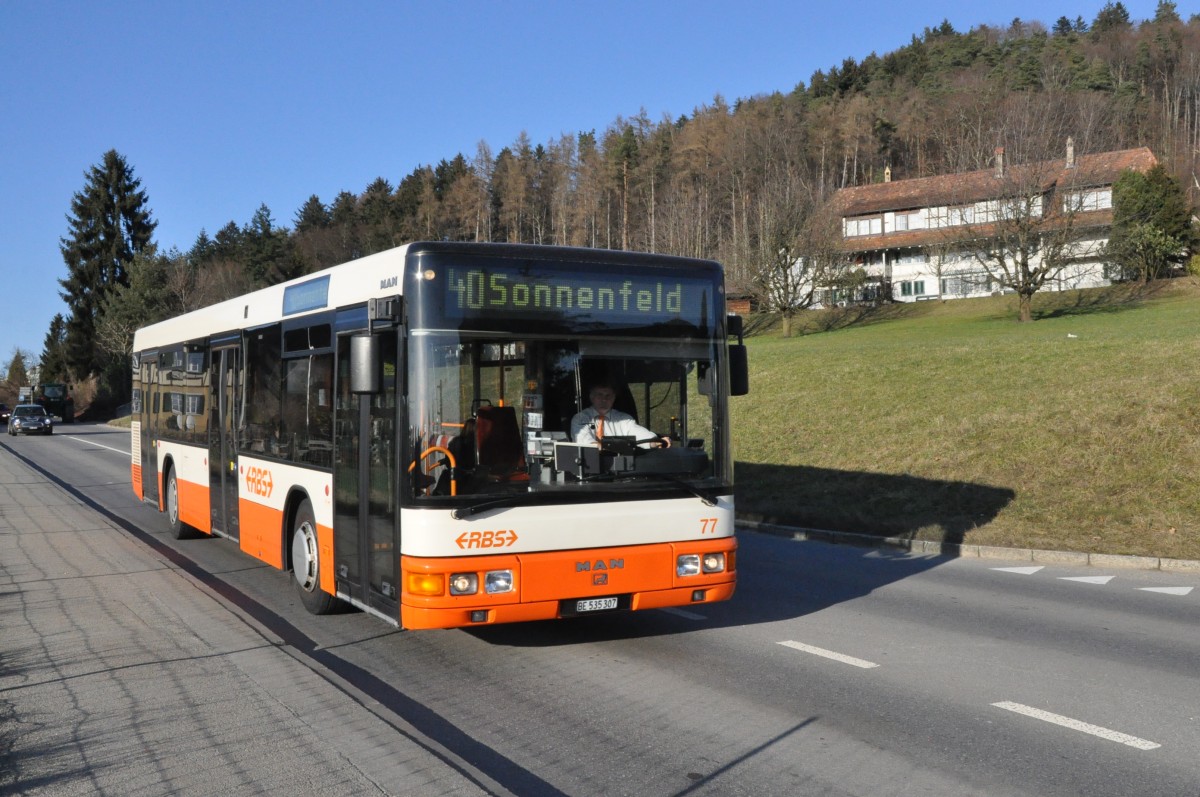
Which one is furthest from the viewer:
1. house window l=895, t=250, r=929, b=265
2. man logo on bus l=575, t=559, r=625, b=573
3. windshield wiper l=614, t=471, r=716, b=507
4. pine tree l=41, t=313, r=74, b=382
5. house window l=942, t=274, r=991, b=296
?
pine tree l=41, t=313, r=74, b=382

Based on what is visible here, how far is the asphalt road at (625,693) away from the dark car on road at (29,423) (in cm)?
5054

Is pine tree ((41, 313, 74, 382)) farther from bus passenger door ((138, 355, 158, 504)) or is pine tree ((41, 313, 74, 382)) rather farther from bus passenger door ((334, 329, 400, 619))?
bus passenger door ((334, 329, 400, 619))

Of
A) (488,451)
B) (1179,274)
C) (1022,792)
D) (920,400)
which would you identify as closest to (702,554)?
(488,451)

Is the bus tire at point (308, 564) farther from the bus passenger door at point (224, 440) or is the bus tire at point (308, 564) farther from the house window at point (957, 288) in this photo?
the house window at point (957, 288)

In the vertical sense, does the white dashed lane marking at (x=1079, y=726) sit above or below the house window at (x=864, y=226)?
below

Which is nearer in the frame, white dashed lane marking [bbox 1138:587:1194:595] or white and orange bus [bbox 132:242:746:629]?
white and orange bus [bbox 132:242:746:629]

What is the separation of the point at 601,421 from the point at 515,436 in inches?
25.7

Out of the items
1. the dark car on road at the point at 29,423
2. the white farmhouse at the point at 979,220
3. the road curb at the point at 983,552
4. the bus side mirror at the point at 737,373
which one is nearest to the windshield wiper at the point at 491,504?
the bus side mirror at the point at 737,373

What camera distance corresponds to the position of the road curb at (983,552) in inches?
470

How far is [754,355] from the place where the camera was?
139 feet

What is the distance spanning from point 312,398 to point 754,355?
34.6 metres

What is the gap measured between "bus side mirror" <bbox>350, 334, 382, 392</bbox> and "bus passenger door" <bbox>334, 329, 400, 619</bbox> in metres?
0.17

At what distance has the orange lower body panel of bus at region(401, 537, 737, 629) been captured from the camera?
690cm

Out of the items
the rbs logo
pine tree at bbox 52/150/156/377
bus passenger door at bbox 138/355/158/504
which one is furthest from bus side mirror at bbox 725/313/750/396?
pine tree at bbox 52/150/156/377
